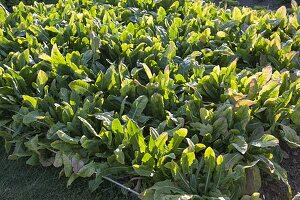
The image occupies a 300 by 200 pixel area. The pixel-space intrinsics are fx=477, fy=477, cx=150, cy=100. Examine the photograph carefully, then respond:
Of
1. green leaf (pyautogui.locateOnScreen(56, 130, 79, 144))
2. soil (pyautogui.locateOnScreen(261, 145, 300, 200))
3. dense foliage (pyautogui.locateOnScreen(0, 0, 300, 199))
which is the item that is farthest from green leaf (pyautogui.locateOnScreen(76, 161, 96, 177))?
soil (pyautogui.locateOnScreen(261, 145, 300, 200))

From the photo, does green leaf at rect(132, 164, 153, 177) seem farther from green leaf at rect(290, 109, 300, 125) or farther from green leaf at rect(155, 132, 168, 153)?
green leaf at rect(290, 109, 300, 125)

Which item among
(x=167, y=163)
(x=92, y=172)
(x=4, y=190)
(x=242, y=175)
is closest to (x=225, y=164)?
(x=242, y=175)

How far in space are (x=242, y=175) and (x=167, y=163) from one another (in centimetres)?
51

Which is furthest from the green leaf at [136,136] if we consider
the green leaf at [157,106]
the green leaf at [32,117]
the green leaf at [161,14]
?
the green leaf at [161,14]

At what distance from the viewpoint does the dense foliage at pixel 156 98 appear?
11.1 ft

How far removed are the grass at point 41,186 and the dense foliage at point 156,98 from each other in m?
0.13

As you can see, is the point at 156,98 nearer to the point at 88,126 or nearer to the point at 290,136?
the point at 88,126

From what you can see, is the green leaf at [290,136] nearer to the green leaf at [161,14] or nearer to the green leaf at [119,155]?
the green leaf at [119,155]

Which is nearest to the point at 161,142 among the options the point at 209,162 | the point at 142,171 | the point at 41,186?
the point at 142,171

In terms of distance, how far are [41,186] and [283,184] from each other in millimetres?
1910

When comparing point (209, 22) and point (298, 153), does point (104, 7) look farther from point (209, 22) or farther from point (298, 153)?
point (298, 153)

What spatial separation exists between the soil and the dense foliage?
19 cm

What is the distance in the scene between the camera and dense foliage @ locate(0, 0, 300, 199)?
338 cm

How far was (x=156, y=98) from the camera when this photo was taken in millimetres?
3779
